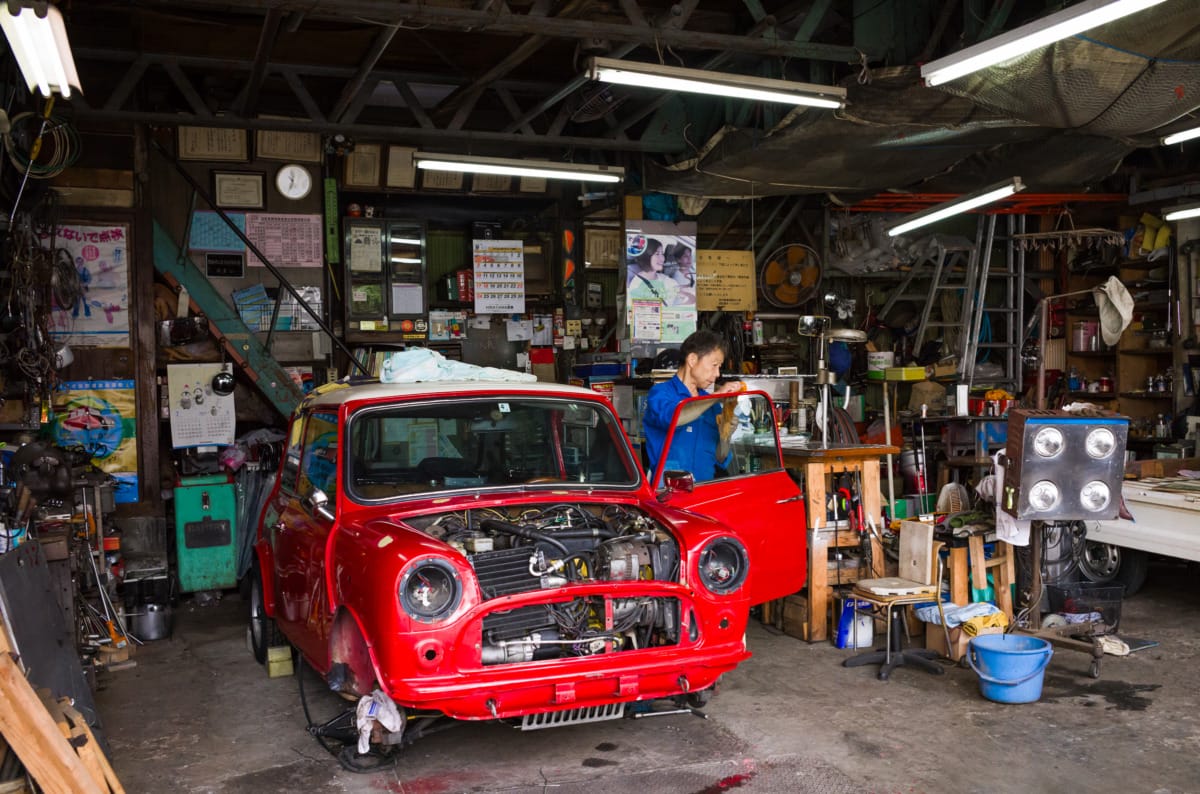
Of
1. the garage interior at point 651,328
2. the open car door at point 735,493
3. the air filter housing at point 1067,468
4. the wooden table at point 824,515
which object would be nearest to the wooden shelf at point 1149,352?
the garage interior at point 651,328

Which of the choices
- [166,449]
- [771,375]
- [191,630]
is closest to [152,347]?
[166,449]

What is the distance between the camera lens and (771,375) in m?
8.91

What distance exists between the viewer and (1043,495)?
5262 millimetres

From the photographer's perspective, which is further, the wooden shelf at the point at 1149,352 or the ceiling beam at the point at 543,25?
the wooden shelf at the point at 1149,352

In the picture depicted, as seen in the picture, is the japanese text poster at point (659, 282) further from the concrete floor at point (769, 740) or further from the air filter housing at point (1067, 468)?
the air filter housing at point (1067, 468)

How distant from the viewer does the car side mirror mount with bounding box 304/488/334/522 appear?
445 cm

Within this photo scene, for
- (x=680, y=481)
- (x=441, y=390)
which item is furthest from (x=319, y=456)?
→ (x=680, y=481)

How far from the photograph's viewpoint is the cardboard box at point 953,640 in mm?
5591

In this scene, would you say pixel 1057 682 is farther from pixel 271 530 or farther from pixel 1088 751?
pixel 271 530

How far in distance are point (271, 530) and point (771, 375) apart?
15.9 ft

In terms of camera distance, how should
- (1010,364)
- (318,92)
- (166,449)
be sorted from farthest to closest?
(1010,364) < (318,92) < (166,449)

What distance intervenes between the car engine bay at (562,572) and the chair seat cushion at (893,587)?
1.68 m

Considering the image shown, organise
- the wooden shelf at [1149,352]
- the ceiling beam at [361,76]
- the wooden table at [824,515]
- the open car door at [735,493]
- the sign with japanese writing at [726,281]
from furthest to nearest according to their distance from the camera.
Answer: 1. the wooden shelf at [1149,352]
2. the sign with japanese writing at [726,281]
3. the ceiling beam at [361,76]
4. the wooden table at [824,515]
5. the open car door at [735,493]

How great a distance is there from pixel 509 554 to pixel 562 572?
0.23m
